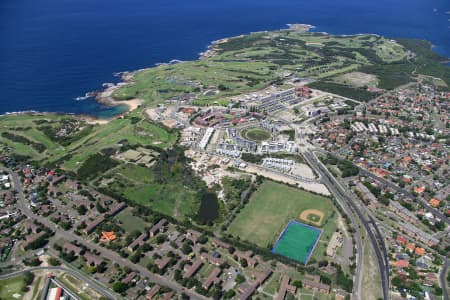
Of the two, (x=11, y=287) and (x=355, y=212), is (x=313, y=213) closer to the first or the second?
(x=355, y=212)

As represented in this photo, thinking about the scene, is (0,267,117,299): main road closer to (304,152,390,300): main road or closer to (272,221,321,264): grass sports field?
(272,221,321,264): grass sports field

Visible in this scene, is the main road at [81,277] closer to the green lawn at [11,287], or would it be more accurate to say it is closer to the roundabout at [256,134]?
the green lawn at [11,287]

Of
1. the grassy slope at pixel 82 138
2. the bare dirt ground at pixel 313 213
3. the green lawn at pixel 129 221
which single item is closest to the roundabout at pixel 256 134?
the grassy slope at pixel 82 138

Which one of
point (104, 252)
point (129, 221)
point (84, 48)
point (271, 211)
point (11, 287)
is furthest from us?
point (84, 48)

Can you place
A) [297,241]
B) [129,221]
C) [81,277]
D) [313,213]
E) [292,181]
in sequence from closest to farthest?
[81,277]
[297,241]
[129,221]
[313,213]
[292,181]

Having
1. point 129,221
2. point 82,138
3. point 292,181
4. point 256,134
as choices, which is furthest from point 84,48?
point 292,181

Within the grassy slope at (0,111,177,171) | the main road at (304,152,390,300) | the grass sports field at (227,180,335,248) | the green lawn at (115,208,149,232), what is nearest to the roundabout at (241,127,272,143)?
the main road at (304,152,390,300)

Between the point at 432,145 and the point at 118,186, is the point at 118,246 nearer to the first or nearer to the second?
the point at 118,186
